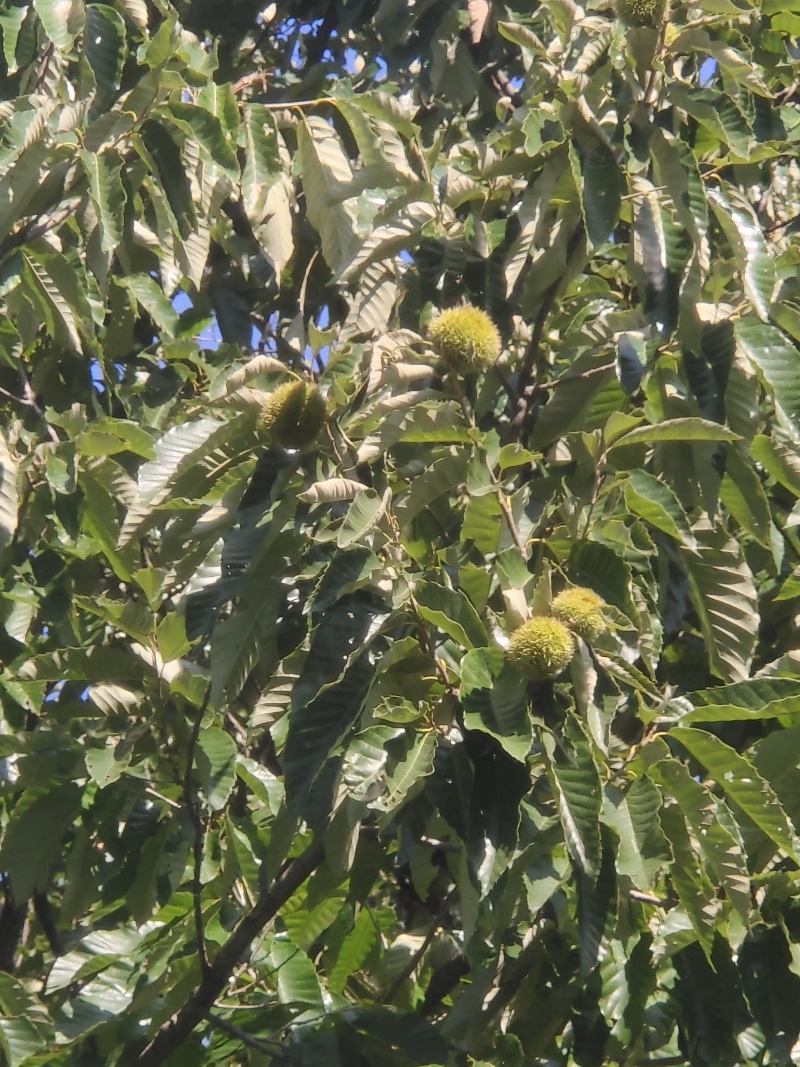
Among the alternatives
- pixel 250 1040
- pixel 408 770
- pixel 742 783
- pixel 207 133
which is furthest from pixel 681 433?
pixel 250 1040

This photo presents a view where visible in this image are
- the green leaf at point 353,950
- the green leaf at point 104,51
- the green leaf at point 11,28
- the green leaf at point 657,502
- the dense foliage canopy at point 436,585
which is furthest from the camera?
the green leaf at point 11,28

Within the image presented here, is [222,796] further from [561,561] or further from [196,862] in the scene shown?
[561,561]

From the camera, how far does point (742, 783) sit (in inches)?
58.8

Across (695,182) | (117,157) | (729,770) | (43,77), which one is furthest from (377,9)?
(729,770)

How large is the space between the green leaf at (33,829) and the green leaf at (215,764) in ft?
0.75

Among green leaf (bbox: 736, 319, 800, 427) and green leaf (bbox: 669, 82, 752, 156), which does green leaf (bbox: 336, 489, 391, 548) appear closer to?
green leaf (bbox: 736, 319, 800, 427)

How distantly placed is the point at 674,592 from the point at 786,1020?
2.21 feet

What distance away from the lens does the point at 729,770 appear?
151 cm

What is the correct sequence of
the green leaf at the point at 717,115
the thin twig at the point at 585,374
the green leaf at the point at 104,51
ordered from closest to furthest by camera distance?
the green leaf at the point at 717,115
the thin twig at the point at 585,374
the green leaf at the point at 104,51

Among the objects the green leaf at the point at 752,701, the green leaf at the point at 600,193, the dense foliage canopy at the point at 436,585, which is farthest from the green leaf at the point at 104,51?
the green leaf at the point at 752,701

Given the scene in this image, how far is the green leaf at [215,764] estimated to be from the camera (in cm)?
188

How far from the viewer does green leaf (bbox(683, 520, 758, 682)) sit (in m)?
1.69

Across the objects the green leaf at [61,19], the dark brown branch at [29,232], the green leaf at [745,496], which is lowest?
the green leaf at [745,496]

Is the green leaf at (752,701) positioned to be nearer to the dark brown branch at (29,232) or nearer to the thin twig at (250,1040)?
the thin twig at (250,1040)
